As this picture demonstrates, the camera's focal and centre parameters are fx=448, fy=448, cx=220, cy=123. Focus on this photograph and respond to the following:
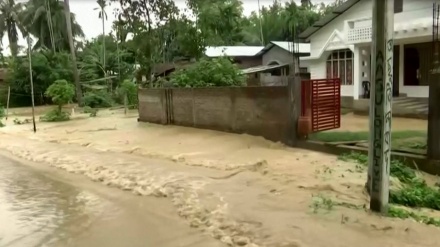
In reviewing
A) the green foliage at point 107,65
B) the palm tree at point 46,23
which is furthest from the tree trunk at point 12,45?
the green foliage at point 107,65

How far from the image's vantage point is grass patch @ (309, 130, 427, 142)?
10980mm

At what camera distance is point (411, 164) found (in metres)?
8.58

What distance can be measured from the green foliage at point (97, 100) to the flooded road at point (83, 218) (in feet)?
75.2

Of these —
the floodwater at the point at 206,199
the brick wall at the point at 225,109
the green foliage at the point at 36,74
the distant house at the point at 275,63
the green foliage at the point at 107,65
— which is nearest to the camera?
the floodwater at the point at 206,199

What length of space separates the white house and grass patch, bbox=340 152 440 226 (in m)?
9.05

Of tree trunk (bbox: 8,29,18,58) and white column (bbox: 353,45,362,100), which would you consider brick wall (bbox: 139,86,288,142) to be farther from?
tree trunk (bbox: 8,29,18,58)

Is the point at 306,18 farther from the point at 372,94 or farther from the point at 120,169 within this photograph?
the point at 372,94

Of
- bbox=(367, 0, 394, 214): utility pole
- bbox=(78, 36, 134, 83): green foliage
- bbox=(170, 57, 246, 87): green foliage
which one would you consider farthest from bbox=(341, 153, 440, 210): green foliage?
bbox=(78, 36, 134, 83): green foliage

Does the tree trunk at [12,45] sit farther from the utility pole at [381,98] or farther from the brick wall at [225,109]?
the utility pole at [381,98]

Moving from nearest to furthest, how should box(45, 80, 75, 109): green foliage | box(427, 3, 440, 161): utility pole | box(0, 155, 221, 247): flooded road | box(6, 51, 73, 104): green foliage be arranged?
box(0, 155, 221, 247): flooded road → box(427, 3, 440, 161): utility pole → box(45, 80, 75, 109): green foliage → box(6, 51, 73, 104): green foliage

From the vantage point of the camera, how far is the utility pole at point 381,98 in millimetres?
5754

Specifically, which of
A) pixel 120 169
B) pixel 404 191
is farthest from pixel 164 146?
pixel 404 191

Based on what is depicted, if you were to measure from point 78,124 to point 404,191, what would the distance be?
16.9 metres

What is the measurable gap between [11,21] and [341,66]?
40.4 meters
